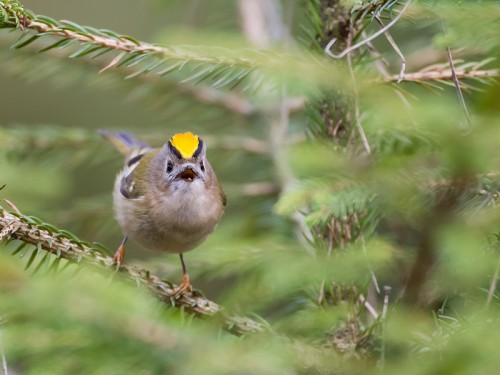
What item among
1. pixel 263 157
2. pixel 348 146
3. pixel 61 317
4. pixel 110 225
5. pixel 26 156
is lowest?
pixel 110 225

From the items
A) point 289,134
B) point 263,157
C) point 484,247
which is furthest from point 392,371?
point 289,134

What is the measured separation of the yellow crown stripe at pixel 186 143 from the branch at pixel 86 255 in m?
0.52

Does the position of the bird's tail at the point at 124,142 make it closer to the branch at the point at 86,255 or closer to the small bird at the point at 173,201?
the small bird at the point at 173,201

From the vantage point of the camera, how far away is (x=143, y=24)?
5047 mm

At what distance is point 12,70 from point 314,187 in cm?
133

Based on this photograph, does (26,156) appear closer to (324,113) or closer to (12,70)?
(12,70)

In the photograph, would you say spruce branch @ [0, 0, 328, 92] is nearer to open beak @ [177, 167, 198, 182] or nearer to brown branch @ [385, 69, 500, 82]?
brown branch @ [385, 69, 500, 82]

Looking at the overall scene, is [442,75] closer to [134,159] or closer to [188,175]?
[188,175]

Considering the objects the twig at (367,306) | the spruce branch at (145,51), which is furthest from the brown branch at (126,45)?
the twig at (367,306)

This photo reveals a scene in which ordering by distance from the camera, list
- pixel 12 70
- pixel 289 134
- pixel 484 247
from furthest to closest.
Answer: pixel 289 134, pixel 12 70, pixel 484 247

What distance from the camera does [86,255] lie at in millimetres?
1354

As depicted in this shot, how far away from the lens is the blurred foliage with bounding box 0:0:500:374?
31.0 inches

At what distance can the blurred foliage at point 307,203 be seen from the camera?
79 cm

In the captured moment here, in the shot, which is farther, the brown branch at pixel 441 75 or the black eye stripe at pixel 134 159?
the black eye stripe at pixel 134 159
